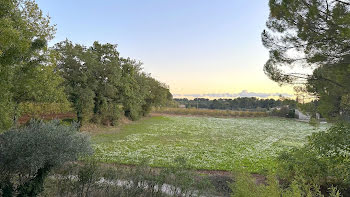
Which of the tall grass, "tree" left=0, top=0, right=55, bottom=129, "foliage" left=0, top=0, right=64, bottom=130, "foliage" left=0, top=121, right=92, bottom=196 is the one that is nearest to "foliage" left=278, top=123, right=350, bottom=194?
"foliage" left=0, top=121, right=92, bottom=196

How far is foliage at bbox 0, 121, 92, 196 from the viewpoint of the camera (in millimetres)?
3832

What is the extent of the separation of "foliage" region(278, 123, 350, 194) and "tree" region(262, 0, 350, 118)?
1.41 metres

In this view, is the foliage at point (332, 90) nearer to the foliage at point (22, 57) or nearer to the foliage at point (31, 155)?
the foliage at point (31, 155)

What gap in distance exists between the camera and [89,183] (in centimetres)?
425

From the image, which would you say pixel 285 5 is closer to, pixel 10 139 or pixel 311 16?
pixel 311 16

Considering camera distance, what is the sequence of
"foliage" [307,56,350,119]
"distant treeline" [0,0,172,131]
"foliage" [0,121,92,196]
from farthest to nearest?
1. "distant treeline" [0,0,172,131]
2. "foliage" [307,56,350,119]
3. "foliage" [0,121,92,196]

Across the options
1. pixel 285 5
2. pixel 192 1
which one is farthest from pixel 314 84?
pixel 192 1

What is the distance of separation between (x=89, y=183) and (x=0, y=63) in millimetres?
4191

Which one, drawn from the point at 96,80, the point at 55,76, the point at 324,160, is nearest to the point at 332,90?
the point at 324,160

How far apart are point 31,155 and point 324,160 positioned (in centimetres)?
671

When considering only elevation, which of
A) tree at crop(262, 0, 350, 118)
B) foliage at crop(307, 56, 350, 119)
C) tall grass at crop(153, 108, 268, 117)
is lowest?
tall grass at crop(153, 108, 268, 117)

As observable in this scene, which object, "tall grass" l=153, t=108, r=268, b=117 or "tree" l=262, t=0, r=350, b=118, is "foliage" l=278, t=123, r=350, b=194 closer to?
"tree" l=262, t=0, r=350, b=118

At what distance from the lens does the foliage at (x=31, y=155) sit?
3.83m

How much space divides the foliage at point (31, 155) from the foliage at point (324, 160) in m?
5.05
